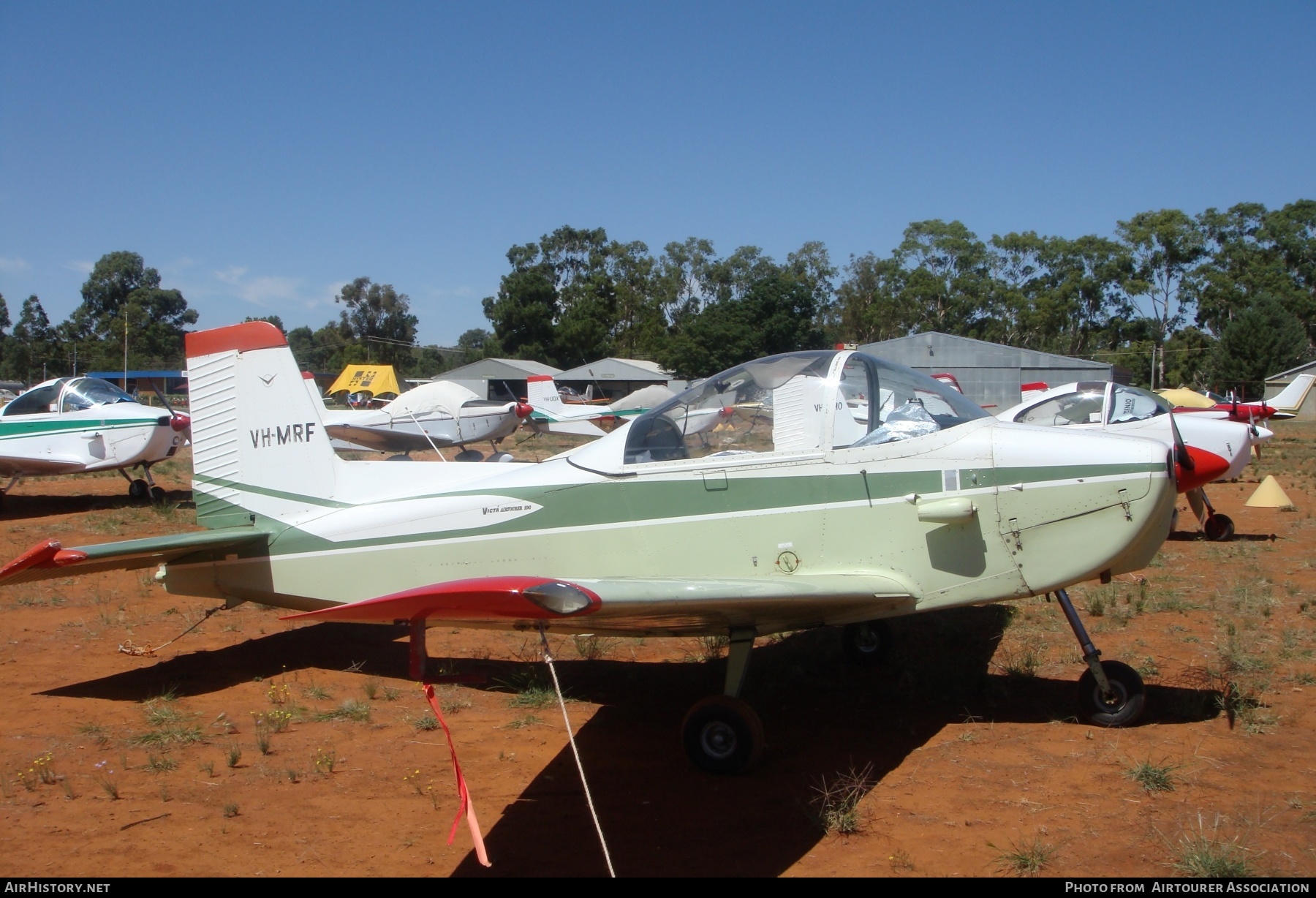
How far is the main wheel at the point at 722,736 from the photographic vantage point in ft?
15.1

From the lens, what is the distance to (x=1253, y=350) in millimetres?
49656

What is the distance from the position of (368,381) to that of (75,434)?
141ft

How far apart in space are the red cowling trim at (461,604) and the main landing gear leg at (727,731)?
1.77 m

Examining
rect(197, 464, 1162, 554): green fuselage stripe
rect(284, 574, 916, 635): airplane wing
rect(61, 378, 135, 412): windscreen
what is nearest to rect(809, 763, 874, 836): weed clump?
rect(284, 574, 916, 635): airplane wing

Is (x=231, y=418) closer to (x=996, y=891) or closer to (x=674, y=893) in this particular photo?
(x=674, y=893)

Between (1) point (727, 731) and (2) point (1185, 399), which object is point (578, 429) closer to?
(2) point (1185, 399)

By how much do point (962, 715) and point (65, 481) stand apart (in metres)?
21.2

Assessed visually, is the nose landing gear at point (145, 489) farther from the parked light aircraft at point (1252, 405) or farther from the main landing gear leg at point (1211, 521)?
the parked light aircraft at point (1252, 405)

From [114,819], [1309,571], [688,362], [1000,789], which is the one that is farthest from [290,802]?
[688,362]

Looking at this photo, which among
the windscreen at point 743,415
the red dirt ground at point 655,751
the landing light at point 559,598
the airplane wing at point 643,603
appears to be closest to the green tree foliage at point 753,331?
the red dirt ground at point 655,751

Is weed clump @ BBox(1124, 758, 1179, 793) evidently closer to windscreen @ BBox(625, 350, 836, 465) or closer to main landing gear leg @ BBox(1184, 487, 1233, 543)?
windscreen @ BBox(625, 350, 836, 465)

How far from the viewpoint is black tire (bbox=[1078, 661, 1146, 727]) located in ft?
16.7

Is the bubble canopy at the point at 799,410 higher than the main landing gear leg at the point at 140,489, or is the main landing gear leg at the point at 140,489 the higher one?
the bubble canopy at the point at 799,410

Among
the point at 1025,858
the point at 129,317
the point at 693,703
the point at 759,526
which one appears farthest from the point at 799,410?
the point at 129,317
